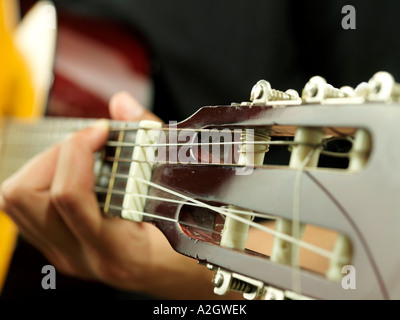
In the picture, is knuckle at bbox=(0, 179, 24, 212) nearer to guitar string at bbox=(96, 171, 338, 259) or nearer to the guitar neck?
the guitar neck

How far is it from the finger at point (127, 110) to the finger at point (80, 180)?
4.6 inches

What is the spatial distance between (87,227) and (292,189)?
40cm

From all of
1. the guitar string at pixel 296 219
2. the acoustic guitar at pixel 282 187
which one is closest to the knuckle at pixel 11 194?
the acoustic guitar at pixel 282 187

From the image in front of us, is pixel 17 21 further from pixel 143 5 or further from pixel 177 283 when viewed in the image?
pixel 177 283

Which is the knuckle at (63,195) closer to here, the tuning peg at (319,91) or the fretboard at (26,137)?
the fretboard at (26,137)

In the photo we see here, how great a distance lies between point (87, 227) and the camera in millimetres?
616

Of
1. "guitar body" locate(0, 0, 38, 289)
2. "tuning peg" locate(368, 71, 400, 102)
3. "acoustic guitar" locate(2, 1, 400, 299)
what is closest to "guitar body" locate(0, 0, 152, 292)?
"guitar body" locate(0, 0, 38, 289)

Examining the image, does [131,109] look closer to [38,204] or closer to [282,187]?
[38,204]

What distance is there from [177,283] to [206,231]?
15.0 inches

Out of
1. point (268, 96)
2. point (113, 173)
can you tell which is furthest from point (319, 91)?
point (113, 173)

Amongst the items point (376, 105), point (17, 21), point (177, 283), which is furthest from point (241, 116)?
point (17, 21)

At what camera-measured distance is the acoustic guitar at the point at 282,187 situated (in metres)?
0.29

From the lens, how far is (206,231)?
43 centimetres

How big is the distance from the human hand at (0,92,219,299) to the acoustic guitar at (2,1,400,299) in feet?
0.35
